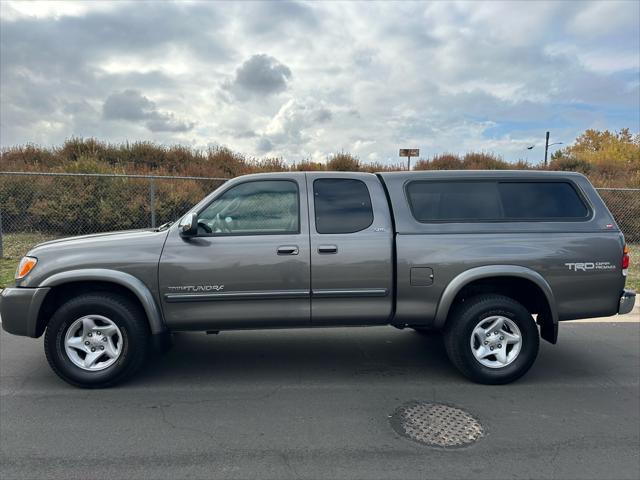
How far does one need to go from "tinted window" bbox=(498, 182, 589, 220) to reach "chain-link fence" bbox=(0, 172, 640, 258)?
883 cm

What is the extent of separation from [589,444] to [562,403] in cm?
66

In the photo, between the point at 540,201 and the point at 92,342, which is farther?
the point at 540,201

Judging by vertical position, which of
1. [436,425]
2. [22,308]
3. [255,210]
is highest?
[255,210]

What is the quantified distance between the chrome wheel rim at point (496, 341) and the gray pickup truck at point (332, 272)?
0.01m

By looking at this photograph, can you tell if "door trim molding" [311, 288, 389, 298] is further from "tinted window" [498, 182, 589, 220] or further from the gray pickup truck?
"tinted window" [498, 182, 589, 220]

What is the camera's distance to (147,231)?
4324mm

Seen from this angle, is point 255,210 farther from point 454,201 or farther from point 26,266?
point 26,266

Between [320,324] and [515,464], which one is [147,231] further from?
[515,464]

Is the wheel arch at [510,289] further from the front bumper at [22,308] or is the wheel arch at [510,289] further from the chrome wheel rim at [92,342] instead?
the front bumper at [22,308]

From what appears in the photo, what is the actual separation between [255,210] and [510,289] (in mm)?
2531

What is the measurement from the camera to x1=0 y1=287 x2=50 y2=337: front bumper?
12.7ft

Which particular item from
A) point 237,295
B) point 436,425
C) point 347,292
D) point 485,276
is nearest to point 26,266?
point 237,295

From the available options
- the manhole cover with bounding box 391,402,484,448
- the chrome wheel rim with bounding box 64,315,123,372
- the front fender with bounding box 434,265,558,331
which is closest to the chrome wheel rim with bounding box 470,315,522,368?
the front fender with bounding box 434,265,558,331

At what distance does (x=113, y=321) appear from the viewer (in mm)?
3943
